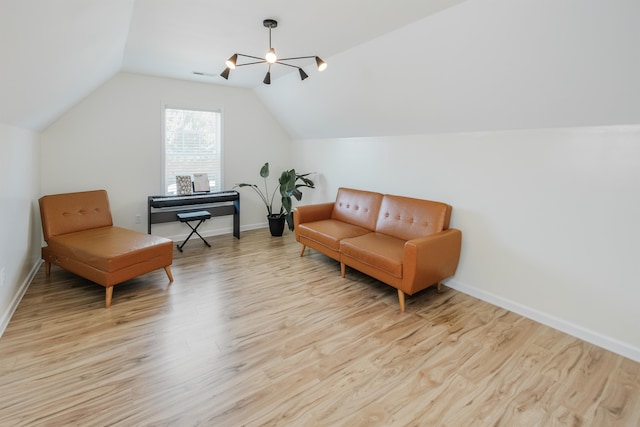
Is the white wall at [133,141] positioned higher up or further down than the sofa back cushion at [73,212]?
higher up

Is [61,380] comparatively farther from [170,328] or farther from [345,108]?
[345,108]

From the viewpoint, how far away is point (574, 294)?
104 inches

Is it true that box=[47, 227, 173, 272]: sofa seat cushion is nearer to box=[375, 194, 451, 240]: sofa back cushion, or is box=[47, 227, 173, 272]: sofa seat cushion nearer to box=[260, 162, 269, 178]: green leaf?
box=[260, 162, 269, 178]: green leaf

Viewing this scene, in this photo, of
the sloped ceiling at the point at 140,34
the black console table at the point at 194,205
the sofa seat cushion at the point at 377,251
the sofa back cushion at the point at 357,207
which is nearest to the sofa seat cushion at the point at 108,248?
the black console table at the point at 194,205

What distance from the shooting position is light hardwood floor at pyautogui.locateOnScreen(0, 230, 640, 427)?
1807 millimetres

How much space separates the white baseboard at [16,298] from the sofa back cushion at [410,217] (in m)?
3.47

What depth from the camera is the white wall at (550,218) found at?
2.37 m

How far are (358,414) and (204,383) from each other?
3.11 feet

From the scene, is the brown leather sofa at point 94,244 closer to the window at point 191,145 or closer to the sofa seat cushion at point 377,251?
the window at point 191,145

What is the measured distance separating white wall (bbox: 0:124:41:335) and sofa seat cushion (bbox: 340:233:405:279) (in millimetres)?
2896

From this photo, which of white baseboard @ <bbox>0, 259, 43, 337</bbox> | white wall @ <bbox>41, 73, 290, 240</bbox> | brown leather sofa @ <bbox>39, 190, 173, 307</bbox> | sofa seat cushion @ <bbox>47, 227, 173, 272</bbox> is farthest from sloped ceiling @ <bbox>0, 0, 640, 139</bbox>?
white baseboard @ <bbox>0, 259, 43, 337</bbox>

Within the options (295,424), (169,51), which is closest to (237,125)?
(169,51)

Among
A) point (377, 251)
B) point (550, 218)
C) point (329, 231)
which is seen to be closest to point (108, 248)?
point (329, 231)

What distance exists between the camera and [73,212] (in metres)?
3.62
